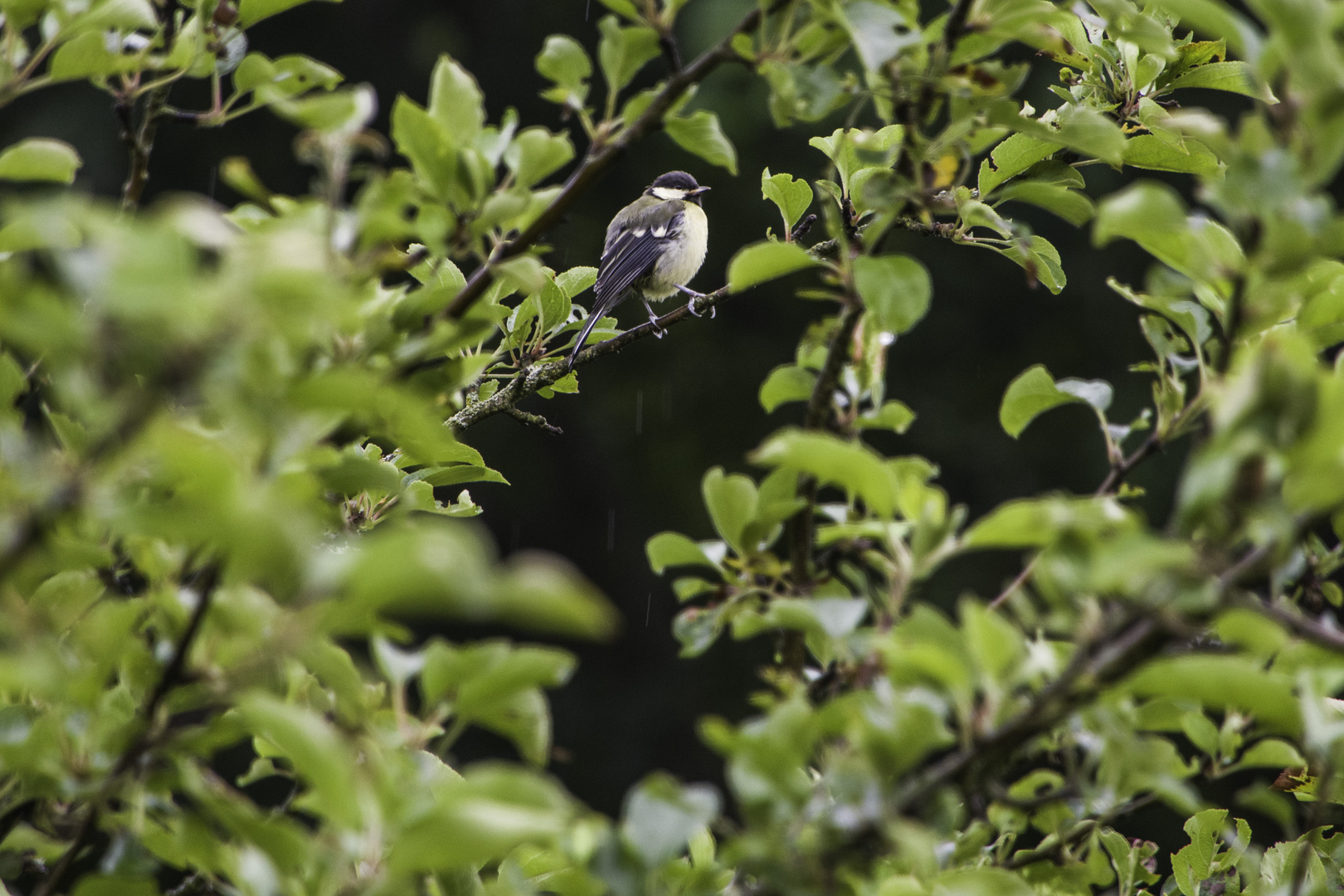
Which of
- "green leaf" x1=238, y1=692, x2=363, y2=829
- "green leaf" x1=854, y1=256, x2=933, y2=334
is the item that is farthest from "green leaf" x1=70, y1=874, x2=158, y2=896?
"green leaf" x1=854, y1=256, x2=933, y2=334

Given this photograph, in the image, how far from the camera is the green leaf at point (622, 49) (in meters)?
0.89

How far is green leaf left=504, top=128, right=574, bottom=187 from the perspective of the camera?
33.6 inches

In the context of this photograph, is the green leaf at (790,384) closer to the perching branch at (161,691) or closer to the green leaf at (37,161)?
the perching branch at (161,691)

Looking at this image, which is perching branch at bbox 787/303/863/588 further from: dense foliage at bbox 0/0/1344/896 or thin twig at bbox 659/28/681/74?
thin twig at bbox 659/28/681/74

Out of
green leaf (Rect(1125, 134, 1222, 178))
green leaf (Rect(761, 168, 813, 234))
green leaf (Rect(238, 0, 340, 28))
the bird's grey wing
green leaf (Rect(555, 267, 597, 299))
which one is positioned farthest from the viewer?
the bird's grey wing

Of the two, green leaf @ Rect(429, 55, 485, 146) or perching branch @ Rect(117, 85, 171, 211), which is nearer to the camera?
green leaf @ Rect(429, 55, 485, 146)

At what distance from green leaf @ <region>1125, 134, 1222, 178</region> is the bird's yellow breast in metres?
3.05

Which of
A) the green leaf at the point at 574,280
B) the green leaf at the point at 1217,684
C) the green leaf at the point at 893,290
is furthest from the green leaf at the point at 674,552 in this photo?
the green leaf at the point at 574,280

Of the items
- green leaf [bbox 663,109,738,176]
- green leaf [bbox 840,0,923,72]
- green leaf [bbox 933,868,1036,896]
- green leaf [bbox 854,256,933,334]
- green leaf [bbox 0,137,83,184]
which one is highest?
green leaf [bbox 0,137,83,184]

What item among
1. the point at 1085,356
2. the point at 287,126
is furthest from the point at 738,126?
the point at 287,126

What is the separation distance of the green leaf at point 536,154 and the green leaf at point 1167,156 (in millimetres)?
701

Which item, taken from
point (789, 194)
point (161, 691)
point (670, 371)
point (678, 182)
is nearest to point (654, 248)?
point (678, 182)

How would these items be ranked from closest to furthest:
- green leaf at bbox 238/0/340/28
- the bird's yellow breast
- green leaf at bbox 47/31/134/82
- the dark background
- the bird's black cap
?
green leaf at bbox 47/31/134/82
green leaf at bbox 238/0/340/28
the bird's yellow breast
the bird's black cap
the dark background

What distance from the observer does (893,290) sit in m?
0.84
